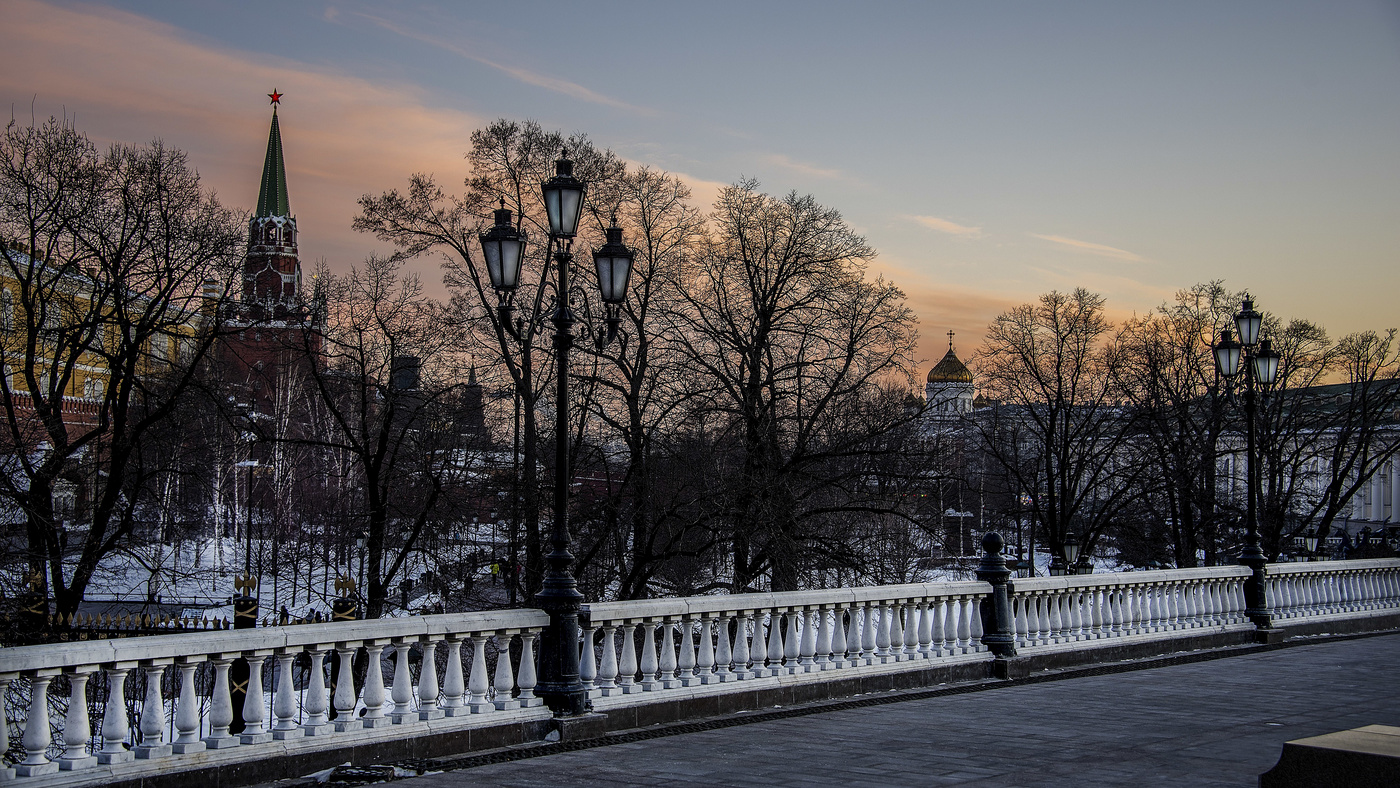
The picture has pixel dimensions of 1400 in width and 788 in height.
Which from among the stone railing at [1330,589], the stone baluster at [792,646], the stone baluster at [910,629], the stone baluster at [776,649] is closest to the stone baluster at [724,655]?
the stone baluster at [776,649]

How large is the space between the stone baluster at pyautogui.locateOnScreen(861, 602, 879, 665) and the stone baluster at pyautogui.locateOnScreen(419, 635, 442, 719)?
16.5ft

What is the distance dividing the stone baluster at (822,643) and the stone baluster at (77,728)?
22.2ft

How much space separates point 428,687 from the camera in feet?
29.6

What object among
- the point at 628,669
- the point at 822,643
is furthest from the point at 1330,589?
the point at 628,669

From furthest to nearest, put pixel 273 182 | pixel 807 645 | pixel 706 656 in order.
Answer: pixel 273 182 → pixel 807 645 → pixel 706 656

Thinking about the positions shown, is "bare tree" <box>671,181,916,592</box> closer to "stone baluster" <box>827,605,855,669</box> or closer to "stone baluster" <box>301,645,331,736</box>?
"stone baluster" <box>827,605,855,669</box>

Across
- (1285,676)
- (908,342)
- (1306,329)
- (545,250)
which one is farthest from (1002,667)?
(1306,329)

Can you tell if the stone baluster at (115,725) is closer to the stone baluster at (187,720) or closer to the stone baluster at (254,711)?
the stone baluster at (187,720)

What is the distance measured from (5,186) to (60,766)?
67.6 ft

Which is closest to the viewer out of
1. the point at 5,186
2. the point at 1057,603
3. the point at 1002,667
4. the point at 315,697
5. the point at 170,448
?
the point at 315,697

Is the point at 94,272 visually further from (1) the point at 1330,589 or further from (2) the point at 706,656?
(1) the point at 1330,589

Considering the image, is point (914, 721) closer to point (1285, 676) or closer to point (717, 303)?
point (1285, 676)

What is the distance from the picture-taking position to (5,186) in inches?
937

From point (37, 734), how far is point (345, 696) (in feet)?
6.78
